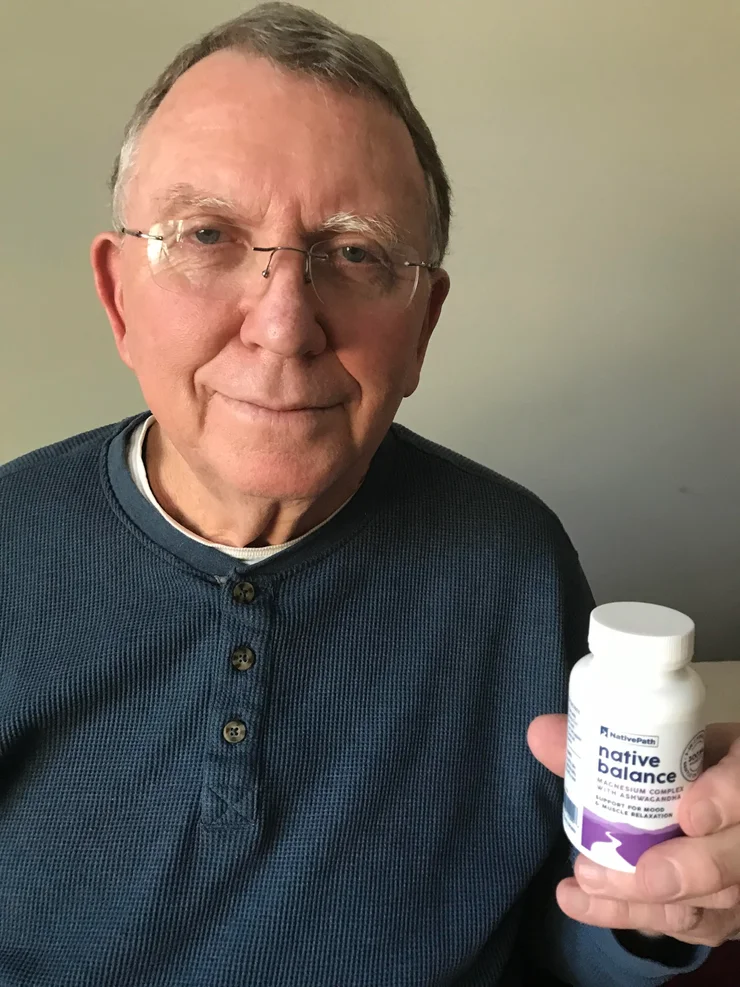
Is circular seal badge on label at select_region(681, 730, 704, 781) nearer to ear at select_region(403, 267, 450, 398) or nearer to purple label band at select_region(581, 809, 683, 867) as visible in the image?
purple label band at select_region(581, 809, 683, 867)

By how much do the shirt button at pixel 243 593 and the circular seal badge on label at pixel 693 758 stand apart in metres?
0.49

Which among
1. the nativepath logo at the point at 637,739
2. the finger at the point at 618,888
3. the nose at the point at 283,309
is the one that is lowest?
the finger at the point at 618,888

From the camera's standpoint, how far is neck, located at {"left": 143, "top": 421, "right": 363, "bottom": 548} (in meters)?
0.87

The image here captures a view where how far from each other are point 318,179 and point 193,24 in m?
0.75

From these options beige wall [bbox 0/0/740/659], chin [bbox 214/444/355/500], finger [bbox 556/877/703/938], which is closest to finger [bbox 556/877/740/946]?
finger [bbox 556/877/703/938]

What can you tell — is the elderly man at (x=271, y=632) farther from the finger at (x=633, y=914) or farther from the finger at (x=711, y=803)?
the finger at (x=711, y=803)

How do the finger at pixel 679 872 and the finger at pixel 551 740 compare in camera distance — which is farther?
the finger at pixel 551 740

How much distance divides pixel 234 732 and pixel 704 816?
0.49 m

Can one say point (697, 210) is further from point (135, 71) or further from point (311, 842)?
point (311, 842)

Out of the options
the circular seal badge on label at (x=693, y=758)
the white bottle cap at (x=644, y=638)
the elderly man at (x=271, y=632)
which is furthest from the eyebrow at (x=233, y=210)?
the circular seal badge on label at (x=693, y=758)

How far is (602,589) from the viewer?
1.69 meters

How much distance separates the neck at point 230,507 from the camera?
2.87ft

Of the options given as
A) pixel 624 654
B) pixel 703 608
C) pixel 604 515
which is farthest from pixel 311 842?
pixel 703 608

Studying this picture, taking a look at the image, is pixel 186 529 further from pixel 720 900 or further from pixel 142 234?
pixel 720 900
